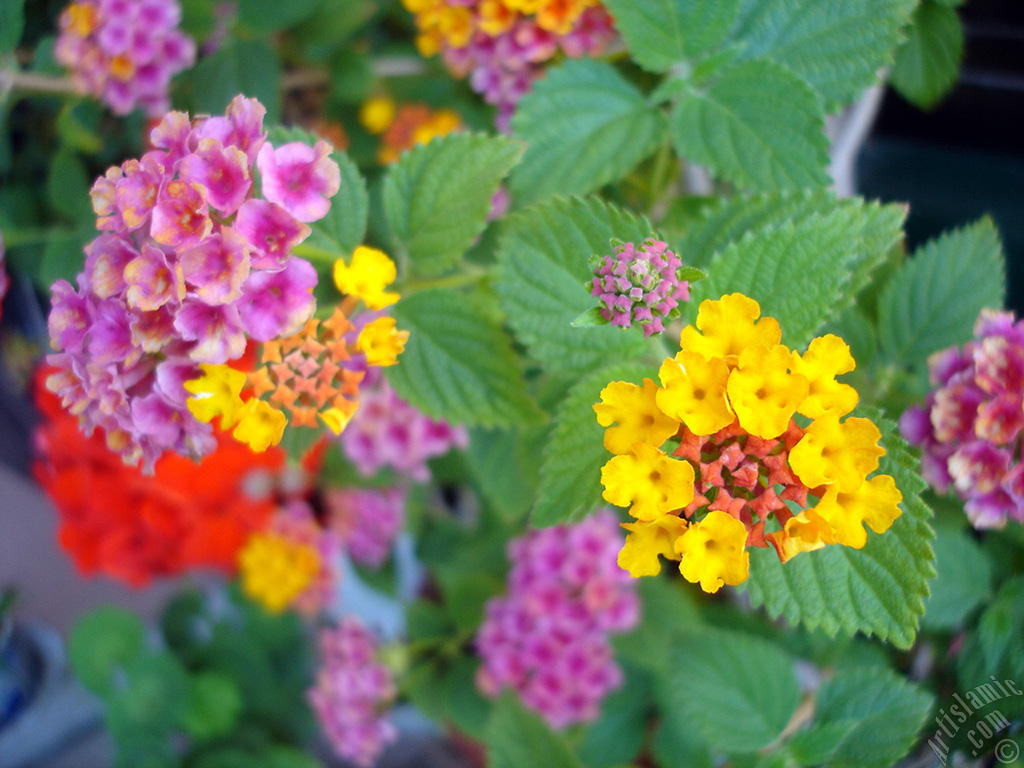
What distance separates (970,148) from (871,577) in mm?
753

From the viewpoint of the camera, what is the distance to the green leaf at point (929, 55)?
2.46 feet

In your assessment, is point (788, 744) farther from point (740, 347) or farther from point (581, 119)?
point (581, 119)

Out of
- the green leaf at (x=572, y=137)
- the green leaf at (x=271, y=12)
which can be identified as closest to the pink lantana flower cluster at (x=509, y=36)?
the green leaf at (x=572, y=137)

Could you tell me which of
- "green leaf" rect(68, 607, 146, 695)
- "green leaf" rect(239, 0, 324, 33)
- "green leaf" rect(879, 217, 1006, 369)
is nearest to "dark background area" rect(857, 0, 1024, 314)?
"green leaf" rect(879, 217, 1006, 369)

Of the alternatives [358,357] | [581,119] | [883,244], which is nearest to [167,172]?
[358,357]

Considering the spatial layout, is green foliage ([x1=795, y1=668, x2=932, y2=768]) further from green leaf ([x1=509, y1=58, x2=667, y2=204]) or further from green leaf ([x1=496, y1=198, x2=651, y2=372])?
green leaf ([x1=509, y1=58, x2=667, y2=204])

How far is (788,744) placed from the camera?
62 centimetres

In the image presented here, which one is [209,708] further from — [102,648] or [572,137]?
[572,137]

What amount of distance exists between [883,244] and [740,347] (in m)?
0.18

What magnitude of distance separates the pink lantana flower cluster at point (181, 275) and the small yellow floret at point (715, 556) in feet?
0.93

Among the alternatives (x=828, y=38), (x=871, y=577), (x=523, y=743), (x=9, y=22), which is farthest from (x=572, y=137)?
(x=523, y=743)

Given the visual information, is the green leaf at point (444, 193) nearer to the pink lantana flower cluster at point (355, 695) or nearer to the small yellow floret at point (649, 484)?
the small yellow floret at point (649, 484)

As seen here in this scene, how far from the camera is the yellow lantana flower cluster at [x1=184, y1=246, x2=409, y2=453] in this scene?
484 mm

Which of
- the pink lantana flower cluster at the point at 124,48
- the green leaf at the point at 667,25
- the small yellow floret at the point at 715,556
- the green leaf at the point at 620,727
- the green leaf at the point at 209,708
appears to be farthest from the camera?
the green leaf at the point at 209,708
